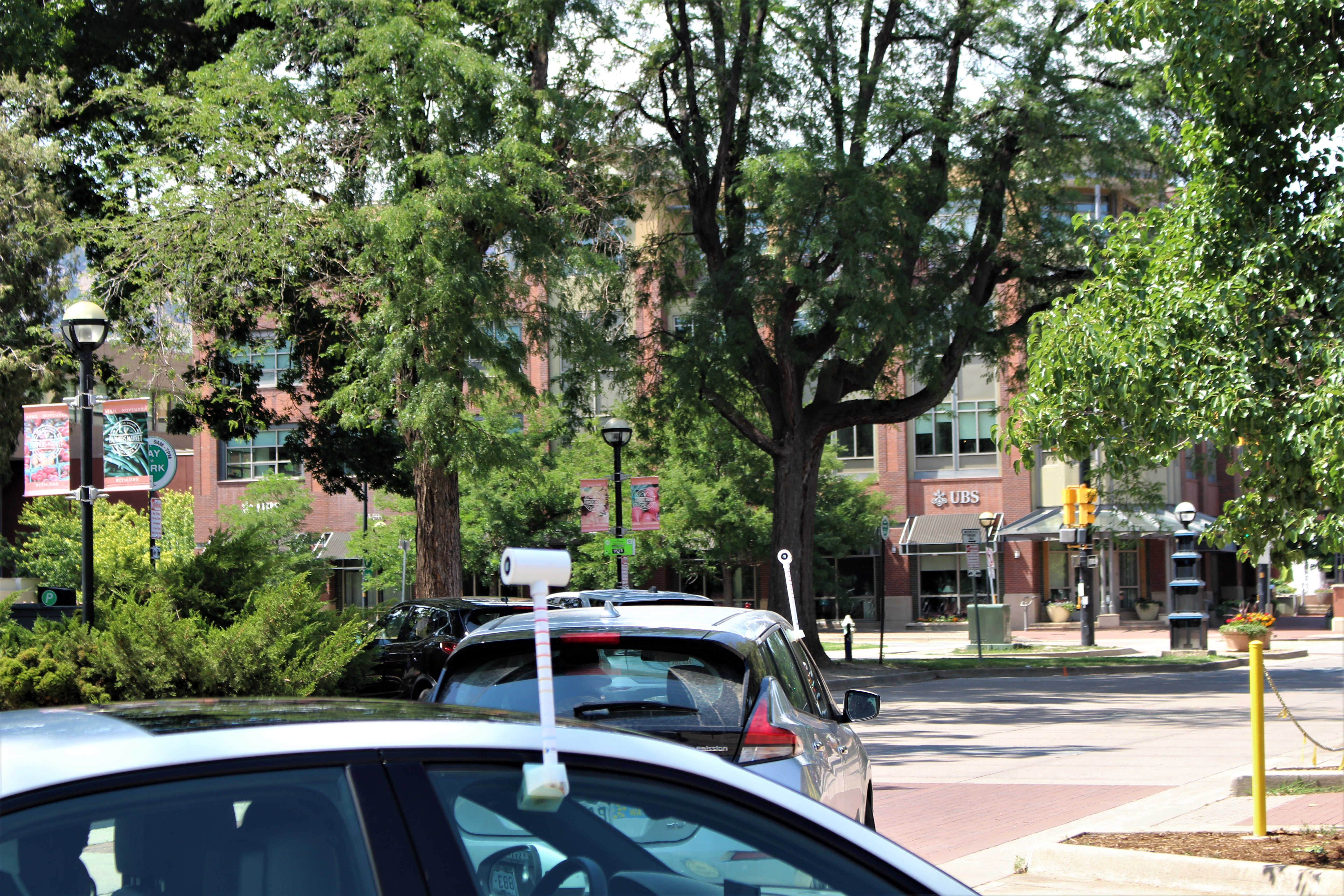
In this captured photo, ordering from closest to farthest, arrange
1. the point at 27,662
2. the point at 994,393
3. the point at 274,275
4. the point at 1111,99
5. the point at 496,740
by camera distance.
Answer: the point at 496,740 → the point at 27,662 → the point at 274,275 → the point at 1111,99 → the point at 994,393

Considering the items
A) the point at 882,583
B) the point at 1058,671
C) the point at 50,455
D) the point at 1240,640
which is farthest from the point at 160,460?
the point at 1240,640

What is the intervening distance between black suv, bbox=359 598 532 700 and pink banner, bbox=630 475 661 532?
590cm

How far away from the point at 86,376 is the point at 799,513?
14246 millimetres

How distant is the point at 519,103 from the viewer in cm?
1995

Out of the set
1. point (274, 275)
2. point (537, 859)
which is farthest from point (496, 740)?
point (274, 275)

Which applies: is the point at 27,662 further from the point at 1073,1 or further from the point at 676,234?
the point at 1073,1

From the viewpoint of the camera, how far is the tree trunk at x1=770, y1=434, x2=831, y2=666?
25438 millimetres

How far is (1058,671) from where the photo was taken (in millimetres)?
28141

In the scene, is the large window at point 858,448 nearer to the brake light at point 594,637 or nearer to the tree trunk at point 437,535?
the tree trunk at point 437,535

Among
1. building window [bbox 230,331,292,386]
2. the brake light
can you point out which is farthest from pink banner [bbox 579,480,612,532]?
the brake light

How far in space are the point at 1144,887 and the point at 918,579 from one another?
161 ft

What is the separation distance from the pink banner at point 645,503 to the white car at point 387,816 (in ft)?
64.5

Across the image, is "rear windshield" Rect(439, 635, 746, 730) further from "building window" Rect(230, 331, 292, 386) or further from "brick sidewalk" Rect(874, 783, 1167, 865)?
"building window" Rect(230, 331, 292, 386)

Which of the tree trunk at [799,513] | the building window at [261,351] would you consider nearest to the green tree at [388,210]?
the building window at [261,351]
